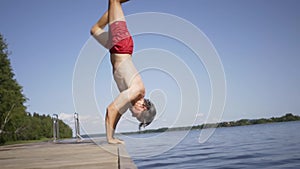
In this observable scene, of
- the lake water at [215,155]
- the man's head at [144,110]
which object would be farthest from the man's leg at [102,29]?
the lake water at [215,155]

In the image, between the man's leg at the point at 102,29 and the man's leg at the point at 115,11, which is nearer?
the man's leg at the point at 115,11

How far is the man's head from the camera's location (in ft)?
11.5

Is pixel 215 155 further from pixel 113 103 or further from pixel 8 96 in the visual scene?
pixel 8 96

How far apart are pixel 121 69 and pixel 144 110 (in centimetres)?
54

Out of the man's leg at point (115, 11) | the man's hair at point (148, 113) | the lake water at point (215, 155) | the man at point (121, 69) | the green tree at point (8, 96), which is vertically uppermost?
the green tree at point (8, 96)

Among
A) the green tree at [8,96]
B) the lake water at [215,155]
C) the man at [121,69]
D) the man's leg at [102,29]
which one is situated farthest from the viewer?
the green tree at [8,96]

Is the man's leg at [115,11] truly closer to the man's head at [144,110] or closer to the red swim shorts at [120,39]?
the red swim shorts at [120,39]

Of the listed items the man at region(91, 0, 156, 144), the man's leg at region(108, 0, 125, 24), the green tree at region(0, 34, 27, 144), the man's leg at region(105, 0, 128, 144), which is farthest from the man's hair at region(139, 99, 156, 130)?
the green tree at region(0, 34, 27, 144)

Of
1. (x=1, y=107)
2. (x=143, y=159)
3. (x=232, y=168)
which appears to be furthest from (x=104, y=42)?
(x=1, y=107)

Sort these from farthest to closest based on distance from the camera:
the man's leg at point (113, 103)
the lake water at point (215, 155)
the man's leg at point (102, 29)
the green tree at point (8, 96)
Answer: the green tree at point (8, 96) < the lake water at point (215, 155) < the man's leg at point (102, 29) < the man's leg at point (113, 103)

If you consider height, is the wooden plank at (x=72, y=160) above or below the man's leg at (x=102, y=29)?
below

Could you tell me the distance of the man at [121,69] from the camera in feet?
11.0

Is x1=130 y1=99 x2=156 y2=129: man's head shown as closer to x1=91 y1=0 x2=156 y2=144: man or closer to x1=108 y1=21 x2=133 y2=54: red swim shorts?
x1=91 y1=0 x2=156 y2=144: man

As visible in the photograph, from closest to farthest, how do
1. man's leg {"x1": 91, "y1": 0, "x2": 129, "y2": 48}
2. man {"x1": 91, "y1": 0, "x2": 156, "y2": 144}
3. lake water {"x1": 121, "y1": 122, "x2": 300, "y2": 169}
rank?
man {"x1": 91, "y1": 0, "x2": 156, "y2": 144} < man's leg {"x1": 91, "y1": 0, "x2": 129, "y2": 48} < lake water {"x1": 121, "y1": 122, "x2": 300, "y2": 169}
